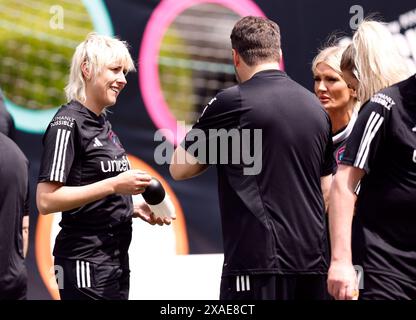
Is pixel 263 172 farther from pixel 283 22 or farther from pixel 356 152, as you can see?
pixel 283 22

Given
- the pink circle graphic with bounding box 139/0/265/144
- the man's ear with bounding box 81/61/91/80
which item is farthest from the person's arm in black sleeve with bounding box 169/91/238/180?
the pink circle graphic with bounding box 139/0/265/144

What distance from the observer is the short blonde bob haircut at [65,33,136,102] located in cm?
367

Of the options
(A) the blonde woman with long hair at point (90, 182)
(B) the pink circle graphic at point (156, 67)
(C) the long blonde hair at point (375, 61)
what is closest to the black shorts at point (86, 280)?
→ (A) the blonde woman with long hair at point (90, 182)

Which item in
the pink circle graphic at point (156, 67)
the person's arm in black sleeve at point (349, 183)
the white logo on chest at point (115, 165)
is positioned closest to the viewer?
the person's arm in black sleeve at point (349, 183)

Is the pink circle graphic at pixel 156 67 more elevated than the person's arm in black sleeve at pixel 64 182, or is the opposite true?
the pink circle graphic at pixel 156 67

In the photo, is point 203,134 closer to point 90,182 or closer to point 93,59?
point 90,182

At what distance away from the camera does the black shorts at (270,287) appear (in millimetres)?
3055

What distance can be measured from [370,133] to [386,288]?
538 mm

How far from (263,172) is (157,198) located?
0.77m

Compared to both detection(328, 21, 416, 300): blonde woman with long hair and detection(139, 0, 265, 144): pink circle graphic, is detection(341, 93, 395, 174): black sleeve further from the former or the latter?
detection(139, 0, 265, 144): pink circle graphic

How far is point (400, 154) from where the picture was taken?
289cm

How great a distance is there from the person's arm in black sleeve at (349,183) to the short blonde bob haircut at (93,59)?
1.26m

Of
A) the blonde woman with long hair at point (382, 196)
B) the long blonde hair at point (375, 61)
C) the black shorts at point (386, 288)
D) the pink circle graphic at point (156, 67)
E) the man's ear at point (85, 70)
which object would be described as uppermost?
the pink circle graphic at point (156, 67)

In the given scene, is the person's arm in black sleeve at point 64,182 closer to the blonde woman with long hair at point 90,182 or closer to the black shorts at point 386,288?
the blonde woman with long hair at point 90,182
